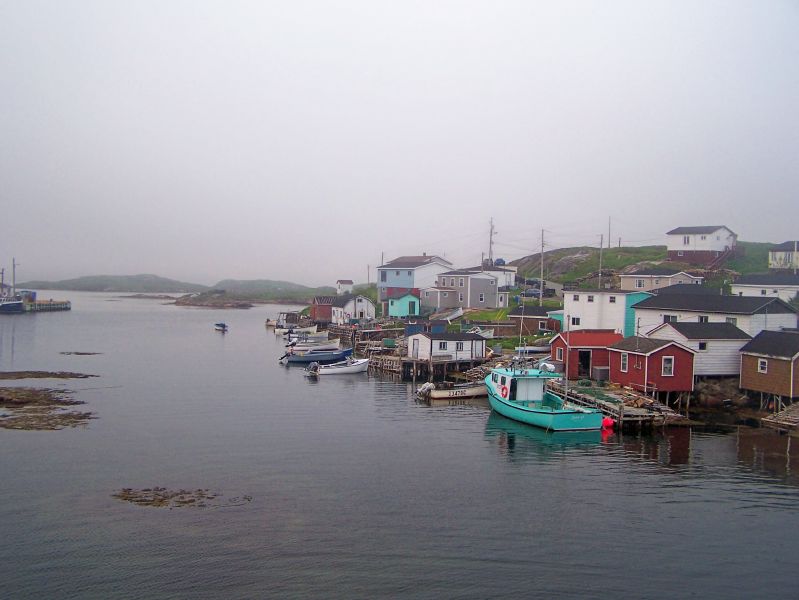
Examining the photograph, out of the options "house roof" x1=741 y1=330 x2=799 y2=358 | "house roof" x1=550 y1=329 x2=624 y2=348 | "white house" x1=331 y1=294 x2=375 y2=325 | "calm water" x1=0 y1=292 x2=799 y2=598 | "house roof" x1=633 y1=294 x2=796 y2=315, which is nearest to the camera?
"calm water" x1=0 y1=292 x2=799 y2=598

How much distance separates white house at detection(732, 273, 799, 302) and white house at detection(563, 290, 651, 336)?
42.0ft

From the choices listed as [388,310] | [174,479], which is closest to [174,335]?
[388,310]

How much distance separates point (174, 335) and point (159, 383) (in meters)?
→ 40.6

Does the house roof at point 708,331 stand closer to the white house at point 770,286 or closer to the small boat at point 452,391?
the small boat at point 452,391

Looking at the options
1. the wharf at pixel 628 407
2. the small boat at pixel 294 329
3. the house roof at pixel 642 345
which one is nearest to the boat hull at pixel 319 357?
the small boat at pixel 294 329

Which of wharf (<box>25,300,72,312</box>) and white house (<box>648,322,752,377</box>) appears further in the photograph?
wharf (<box>25,300,72,312</box>)

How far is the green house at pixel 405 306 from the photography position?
73.7 metres

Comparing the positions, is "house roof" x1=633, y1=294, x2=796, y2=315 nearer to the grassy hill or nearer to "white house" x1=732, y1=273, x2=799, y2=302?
"white house" x1=732, y1=273, x2=799, y2=302

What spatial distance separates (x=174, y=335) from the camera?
8275 cm

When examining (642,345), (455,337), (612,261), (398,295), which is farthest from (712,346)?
(612,261)

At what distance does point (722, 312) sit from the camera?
3991 cm

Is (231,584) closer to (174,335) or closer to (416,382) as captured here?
(416,382)

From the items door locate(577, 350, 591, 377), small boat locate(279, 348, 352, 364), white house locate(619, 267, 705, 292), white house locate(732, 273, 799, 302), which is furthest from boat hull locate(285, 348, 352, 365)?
white house locate(732, 273, 799, 302)

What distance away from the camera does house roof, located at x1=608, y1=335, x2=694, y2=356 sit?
34.9 meters
